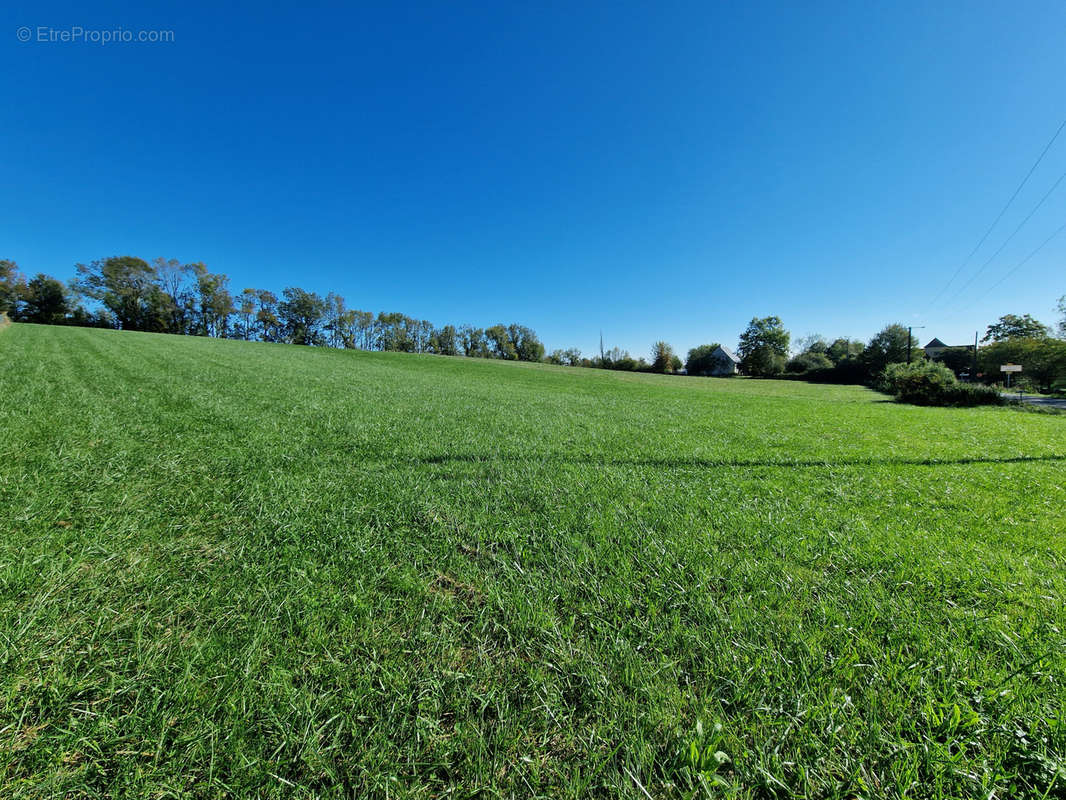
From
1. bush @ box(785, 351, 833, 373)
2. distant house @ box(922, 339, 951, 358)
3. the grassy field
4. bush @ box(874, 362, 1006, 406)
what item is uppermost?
distant house @ box(922, 339, 951, 358)

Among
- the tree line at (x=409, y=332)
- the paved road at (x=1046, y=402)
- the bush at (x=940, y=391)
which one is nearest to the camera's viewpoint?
the bush at (x=940, y=391)

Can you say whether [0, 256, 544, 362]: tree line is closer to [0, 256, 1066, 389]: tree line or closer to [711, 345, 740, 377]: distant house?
[0, 256, 1066, 389]: tree line

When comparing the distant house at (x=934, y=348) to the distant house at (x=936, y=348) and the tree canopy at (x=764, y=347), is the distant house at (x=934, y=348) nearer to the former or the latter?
the distant house at (x=936, y=348)

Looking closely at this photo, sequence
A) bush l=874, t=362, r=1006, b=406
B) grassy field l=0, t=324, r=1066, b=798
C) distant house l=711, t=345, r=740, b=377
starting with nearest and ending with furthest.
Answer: grassy field l=0, t=324, r=1066, b=798 → bush l=874, t=362, r=1006, b=406 → distant house l=711, t=345, r=740, b=377

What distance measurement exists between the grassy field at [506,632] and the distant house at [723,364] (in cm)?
8015

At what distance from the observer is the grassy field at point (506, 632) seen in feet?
4.75

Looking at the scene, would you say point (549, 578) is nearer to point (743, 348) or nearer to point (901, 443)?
point (901, 443)

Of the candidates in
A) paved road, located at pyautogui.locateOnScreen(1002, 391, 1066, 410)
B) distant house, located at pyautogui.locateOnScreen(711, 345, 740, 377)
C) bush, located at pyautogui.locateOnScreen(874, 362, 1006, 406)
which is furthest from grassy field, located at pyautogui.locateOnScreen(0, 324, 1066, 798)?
distant house, located at pyautogui.locateOnScreen(711, 345, 740, 377)

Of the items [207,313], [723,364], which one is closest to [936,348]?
[723,364]

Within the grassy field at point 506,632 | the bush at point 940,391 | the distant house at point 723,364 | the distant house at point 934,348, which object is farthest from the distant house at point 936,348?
the grassy field at point 506,632

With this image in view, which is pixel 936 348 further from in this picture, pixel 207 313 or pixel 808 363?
pixel 207 313

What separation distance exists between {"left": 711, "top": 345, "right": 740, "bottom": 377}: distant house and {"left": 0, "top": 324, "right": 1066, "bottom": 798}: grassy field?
80.2 meters

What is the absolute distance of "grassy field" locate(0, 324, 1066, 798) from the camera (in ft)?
4.75

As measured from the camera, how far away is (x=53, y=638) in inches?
73.9
